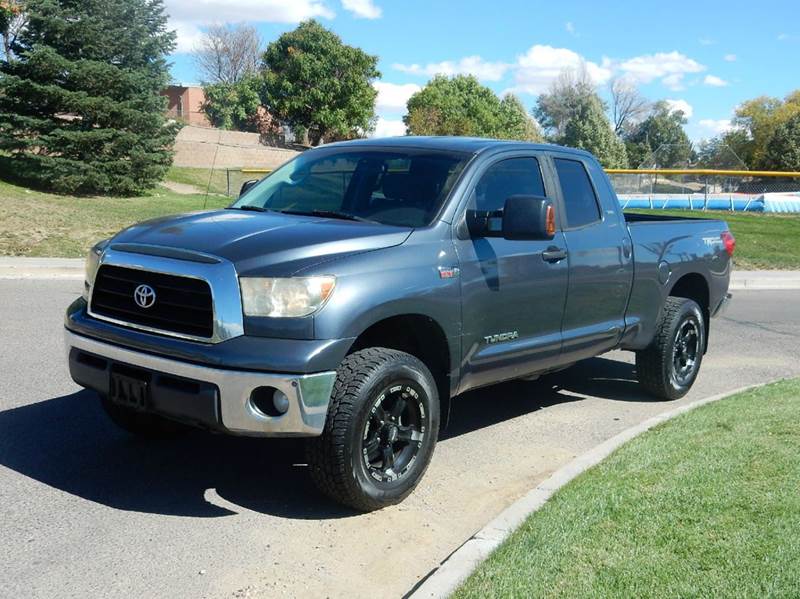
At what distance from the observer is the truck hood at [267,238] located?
13.5 feet

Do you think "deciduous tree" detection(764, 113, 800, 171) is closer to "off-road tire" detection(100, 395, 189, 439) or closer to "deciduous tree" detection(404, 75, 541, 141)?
"deciduous tree" detection(404, 75, 541, 141)

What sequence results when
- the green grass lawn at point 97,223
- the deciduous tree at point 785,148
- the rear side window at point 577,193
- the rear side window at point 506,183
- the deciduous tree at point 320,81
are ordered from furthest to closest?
the deciduous tree at point 785,148
the deciduous tree at point 320,81
the green grass lawn at point 97,223
the rear side window at point 577,193
the rear side window at point 506,183

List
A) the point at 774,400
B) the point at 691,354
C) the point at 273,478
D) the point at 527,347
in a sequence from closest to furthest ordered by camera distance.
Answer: the point at 273,478
the point at 527,347
the point at 774,400
the point at 691,354

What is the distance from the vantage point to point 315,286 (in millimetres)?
4086

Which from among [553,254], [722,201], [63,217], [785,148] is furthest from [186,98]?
[553,254]

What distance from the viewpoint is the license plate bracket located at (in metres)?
4.18

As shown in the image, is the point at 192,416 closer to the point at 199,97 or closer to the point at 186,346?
the point at 186,346

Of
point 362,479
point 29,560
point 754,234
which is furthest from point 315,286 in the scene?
point 754,234

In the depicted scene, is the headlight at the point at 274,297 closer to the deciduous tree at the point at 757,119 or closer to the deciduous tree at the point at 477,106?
the deciduous tree at the point at 477,106

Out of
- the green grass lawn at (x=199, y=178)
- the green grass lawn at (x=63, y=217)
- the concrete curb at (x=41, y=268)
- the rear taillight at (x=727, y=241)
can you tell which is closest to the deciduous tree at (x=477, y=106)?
the green grass lawn at (x=199, y=178)

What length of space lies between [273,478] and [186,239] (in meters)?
1.51

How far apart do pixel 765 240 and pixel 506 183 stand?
60.3 feet

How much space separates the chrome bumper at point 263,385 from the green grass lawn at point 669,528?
41.4 inches

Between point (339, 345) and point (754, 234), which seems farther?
point (754, 234)
